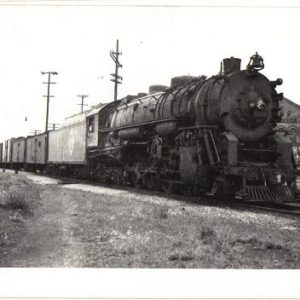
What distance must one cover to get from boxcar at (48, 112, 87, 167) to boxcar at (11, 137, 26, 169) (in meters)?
11.1

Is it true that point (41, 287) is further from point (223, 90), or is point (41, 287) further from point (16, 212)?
point (223, 90)

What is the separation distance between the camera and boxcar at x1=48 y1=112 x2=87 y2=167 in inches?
859

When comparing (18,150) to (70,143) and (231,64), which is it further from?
(231,64)

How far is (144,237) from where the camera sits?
21.7 feet

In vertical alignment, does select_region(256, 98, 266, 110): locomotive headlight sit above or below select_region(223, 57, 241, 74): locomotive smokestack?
below

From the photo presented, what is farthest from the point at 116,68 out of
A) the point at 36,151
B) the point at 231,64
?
the point at 231,64

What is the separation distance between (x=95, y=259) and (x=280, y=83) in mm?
8775

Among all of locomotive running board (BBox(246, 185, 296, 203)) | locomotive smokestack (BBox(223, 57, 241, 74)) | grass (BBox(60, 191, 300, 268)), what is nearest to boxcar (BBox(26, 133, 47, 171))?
locomotive smokestack (BBox(223, 57, 241, 74))

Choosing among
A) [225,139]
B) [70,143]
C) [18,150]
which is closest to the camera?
[225,139]

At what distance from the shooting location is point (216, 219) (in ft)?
27.4

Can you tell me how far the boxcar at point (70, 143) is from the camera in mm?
21812

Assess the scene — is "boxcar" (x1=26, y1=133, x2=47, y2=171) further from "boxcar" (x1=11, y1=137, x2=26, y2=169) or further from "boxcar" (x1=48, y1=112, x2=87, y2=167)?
"boxcar" (x1=48, y1=112, x2=87, y2=167)

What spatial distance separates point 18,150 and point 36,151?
8.57 metres

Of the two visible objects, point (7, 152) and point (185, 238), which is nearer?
point (185, 238)
